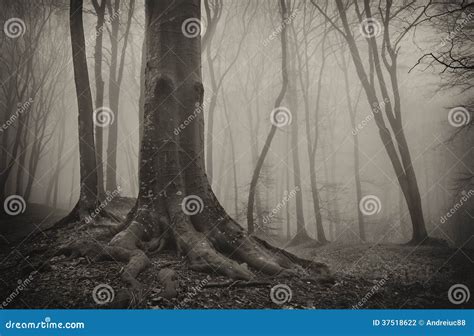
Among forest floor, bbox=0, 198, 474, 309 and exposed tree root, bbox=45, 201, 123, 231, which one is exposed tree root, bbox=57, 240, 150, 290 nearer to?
forest floor, bbox=0, 198, 474, 309

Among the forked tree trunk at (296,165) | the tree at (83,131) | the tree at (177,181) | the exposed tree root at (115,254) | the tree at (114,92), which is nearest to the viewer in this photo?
the exposed tree root at (115,254)

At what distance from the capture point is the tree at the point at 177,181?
494 centimetres

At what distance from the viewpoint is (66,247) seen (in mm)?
4945

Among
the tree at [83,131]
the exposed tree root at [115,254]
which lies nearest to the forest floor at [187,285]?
the exposed tree root at [115,254]

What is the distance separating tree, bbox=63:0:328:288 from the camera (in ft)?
16.2

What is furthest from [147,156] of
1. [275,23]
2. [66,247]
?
[275,23]

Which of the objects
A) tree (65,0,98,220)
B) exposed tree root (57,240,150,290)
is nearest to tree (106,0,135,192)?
tree (65,0,98,220)

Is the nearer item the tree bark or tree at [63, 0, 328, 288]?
tree at [63, 0, 328, 288]

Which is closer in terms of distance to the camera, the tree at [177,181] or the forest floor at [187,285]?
the forest floor at [187,285]

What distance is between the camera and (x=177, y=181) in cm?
536

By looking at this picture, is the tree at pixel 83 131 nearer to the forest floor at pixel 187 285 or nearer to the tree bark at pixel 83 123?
the tree bark at pixel 83 123

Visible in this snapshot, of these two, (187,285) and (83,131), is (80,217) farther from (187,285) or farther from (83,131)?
(187,285)

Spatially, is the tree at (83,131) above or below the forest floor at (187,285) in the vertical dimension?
above
